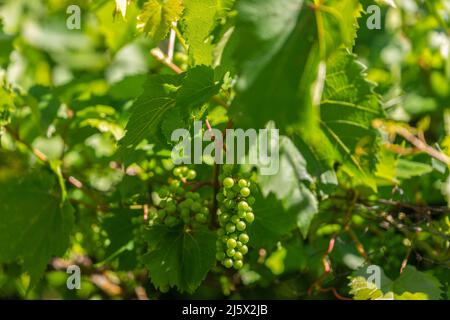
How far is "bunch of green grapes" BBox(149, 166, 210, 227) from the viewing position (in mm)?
1438

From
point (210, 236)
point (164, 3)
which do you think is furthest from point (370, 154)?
point (164, 3)

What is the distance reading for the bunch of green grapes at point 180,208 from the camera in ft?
4.72

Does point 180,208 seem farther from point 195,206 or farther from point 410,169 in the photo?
point 410,169

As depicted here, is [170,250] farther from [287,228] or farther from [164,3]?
[164,3]

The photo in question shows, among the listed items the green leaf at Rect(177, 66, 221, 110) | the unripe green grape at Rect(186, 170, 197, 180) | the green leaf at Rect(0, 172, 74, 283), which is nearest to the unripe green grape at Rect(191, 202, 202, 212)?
the unripe green grape at Rect(186, 170, 197, 180)

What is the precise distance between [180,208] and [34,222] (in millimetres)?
487

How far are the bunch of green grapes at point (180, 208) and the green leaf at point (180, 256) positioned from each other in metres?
0.02

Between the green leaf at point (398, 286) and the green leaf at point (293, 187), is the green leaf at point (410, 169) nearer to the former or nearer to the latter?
the green leaf at point (398, 286)

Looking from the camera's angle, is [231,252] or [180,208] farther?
[180,208]

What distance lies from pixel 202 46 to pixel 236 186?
0.31 m

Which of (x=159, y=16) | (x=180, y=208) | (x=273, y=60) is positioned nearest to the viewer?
(x=273, y=60)

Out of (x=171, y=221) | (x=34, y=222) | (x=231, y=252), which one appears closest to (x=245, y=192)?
(x=231, y=252)

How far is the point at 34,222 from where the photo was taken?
1705mm

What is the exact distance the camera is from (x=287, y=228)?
1485 mm
